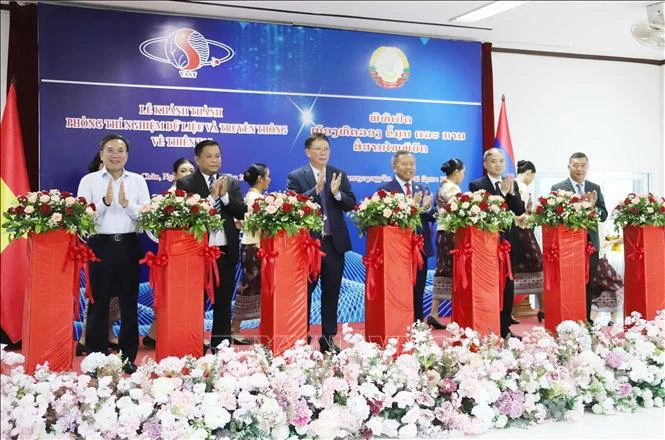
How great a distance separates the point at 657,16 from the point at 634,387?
3.49 meters

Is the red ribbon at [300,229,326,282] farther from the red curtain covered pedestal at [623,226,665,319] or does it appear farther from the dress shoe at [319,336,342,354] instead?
the red curtain covered pedestal at [623,226,665,319]

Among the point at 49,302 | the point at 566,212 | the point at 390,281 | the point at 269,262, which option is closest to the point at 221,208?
the point at 269,262

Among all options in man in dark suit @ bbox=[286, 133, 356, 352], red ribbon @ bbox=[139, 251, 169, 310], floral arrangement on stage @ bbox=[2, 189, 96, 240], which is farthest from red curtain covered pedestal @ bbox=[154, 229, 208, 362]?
man in dark suit @ bbox=[286, 133, 356, 352]

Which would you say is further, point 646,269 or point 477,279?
point 646,269

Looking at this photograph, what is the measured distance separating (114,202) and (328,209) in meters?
1.32

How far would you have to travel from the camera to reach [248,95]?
21.2 ft

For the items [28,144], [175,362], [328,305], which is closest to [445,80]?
[328,305]

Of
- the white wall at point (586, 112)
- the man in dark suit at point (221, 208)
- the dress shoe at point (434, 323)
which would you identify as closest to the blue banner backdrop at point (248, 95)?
the white wall at point (586, 112)

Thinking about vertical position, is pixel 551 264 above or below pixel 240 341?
above

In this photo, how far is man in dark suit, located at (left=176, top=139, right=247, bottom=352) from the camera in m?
4.54

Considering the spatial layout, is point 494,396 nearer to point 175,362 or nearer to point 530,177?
point 175,362

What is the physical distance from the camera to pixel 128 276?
4.31m

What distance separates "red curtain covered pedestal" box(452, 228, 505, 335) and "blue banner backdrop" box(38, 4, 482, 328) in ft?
8.23

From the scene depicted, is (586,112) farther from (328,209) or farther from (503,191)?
(328,209)
